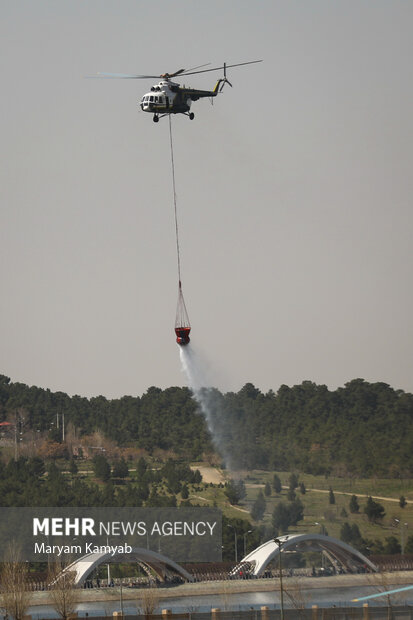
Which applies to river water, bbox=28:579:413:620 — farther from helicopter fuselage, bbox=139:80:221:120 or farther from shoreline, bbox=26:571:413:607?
helicopter fuselage, bbox=139:80:221:120

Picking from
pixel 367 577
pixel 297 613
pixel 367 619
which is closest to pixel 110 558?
pixel 367 577

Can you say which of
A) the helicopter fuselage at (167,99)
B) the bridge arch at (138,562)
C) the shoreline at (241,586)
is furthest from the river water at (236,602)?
the helicopter fuselage at (167,99)

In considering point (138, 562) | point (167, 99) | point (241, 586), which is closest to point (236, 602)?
point (241, 586)

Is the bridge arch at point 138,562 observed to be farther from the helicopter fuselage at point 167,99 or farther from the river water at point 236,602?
the helicopter fuselage at point 167,99

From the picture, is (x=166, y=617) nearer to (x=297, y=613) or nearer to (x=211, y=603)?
(x=297, y=613)

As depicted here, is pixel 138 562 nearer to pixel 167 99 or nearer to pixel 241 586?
pixel 241 586
